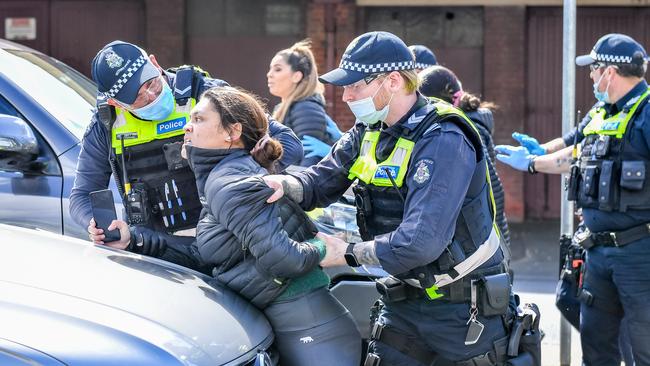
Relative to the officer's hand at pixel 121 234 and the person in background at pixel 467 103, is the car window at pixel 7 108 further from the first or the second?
the person in background at pixel 467 103

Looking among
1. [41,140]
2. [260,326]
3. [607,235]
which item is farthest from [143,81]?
[607,235]

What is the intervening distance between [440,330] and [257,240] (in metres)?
0.77

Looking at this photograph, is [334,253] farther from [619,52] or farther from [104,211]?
[619,52]

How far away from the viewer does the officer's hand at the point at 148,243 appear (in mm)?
4020

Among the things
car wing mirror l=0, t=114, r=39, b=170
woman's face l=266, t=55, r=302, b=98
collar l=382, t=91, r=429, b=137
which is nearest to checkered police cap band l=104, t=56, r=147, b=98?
car wing mirror l=0, t=114, r=39, b=170

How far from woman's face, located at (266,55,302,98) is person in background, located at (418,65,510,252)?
0.90m

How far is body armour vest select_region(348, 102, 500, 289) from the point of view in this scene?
3.53 metres

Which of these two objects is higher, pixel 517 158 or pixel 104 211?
pixel 517 158

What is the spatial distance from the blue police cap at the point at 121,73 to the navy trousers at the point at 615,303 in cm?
249

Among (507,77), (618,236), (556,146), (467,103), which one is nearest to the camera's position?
(618,236)

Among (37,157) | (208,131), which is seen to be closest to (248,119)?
(208,131)

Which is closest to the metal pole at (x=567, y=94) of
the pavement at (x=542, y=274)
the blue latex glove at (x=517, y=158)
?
the pavement at (x=542, y=274)

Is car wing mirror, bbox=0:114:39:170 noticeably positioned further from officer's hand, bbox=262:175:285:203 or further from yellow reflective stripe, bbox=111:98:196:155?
officer's hand, bbox=262:175:285:203

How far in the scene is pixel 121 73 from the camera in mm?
4004
